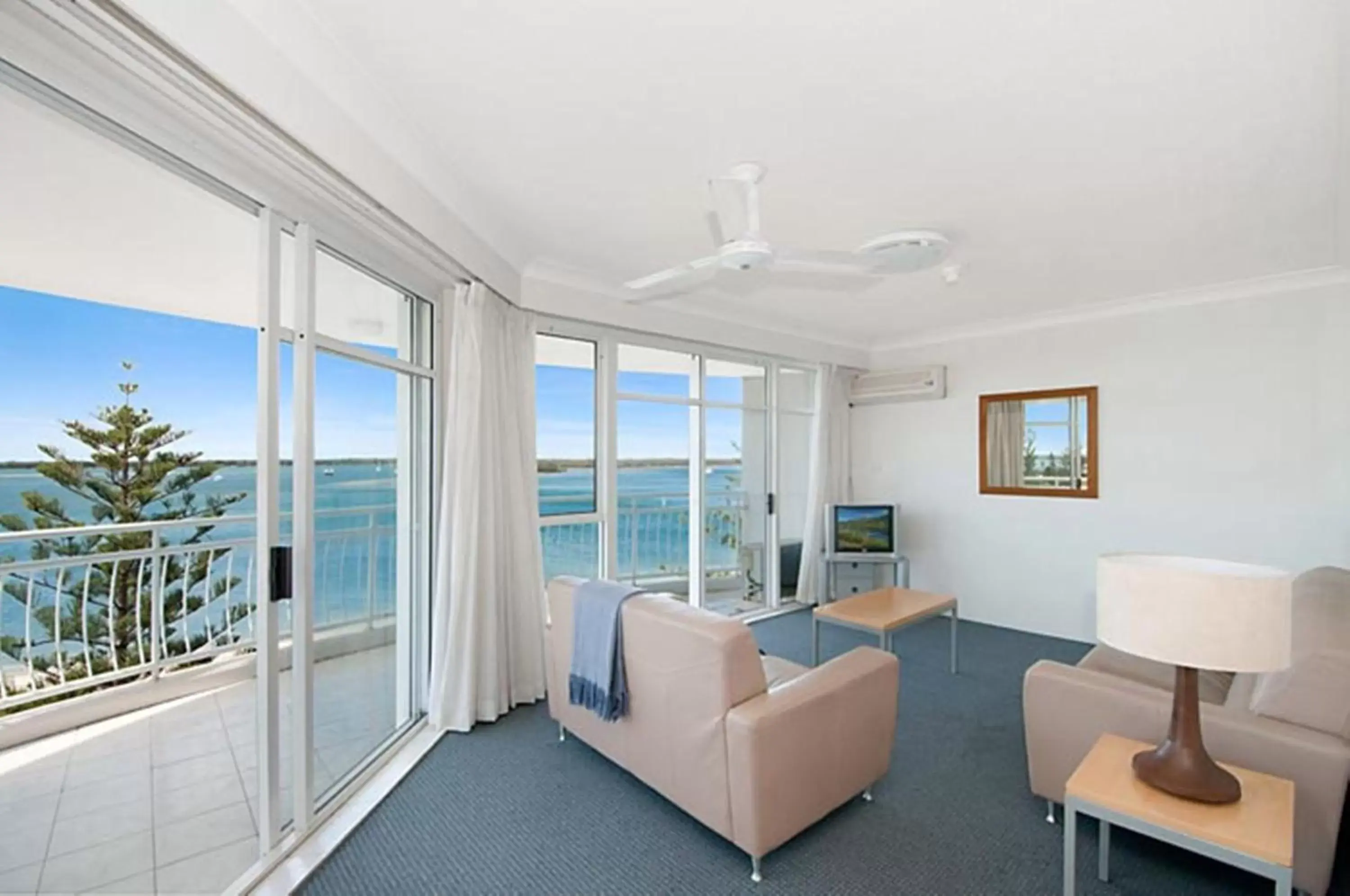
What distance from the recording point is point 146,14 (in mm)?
1261

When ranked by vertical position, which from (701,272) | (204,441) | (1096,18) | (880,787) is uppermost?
(1096,18)

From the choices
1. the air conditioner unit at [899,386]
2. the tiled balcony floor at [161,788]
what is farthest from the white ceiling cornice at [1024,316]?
the tiled balcony floor at [161,788]

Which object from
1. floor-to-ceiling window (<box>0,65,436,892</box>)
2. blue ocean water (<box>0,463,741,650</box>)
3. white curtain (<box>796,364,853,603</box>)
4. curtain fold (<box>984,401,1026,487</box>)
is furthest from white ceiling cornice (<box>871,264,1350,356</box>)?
floor-to-ceiling window (<box>0,65,436,892</box>)

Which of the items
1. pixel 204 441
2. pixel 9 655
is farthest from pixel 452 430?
pixel 9 655

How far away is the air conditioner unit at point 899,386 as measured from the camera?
544cm

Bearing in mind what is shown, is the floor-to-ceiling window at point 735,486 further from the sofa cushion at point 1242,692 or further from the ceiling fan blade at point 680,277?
the sofa cushion at point 1242,692

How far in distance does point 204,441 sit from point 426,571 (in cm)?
131

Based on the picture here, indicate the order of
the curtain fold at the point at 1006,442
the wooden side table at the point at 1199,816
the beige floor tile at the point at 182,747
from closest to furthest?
the wooden side table at the point at 1199,816
the beige floor tile at the point at 182,747
the curtain fold at the point at 1006,442

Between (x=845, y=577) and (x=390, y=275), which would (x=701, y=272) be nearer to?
(x=390, y=275)

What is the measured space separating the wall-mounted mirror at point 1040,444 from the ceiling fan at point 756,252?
245 cm

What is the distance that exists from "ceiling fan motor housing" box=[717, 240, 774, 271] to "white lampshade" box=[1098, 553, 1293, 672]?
1.56 meters

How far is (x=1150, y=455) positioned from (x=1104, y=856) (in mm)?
3376

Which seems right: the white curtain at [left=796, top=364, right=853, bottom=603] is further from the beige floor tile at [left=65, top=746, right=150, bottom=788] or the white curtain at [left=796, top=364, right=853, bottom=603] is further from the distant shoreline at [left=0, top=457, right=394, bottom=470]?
the beige floor tile at [left=65, top=746, right=150, bottom=788]

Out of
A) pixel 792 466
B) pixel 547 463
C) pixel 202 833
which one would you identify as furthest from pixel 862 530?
pixel 202 833
